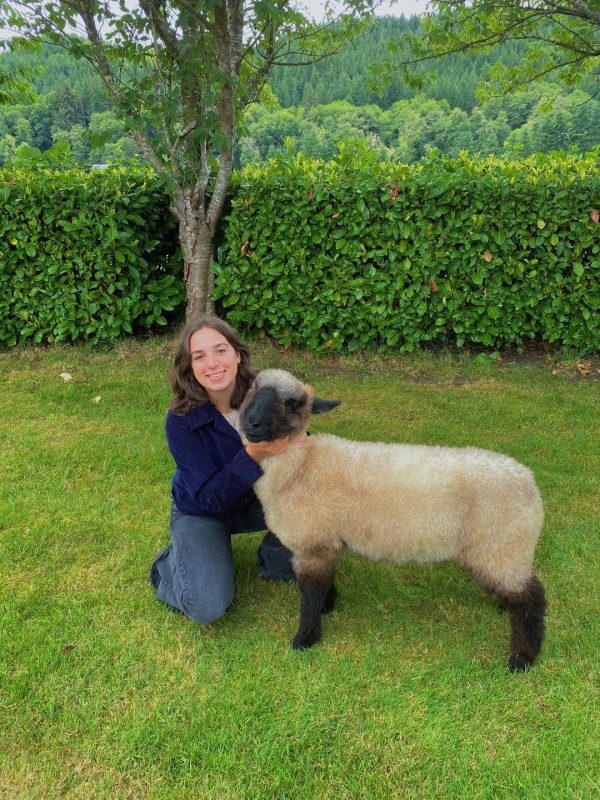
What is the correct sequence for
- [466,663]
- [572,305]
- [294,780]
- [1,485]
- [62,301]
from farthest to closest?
[62,301], [572,305], [1,485], [466,663], [294,780]

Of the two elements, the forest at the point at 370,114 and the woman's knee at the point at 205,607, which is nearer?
the woman's knee at the point at 205,607

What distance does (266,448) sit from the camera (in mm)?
2977

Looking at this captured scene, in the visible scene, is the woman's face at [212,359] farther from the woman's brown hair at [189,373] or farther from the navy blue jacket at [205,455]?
the navy blue jacket at [205,455]

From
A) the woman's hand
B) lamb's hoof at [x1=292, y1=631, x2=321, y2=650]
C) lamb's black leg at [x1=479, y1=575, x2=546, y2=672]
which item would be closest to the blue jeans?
lamb's hoof at [x1=292, y1=631, x2=321, y2=650]

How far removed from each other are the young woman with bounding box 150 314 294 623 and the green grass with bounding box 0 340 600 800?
0.22 metres

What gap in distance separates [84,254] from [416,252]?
4313mm

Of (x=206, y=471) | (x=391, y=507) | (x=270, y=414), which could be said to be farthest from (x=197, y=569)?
(x=391, y=507)

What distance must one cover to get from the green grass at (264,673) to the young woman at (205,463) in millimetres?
219

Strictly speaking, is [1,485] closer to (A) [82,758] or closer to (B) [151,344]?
(A) [82,758]

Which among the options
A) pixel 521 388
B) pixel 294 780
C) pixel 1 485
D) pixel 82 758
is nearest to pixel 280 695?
pixel 294 780

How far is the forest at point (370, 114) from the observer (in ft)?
34.0

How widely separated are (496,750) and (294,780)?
2.91 feet

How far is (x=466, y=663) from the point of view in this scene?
2.98 m

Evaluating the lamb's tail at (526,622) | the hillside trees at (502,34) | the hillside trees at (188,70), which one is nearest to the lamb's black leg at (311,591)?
the lamb's tail at (526,622)
